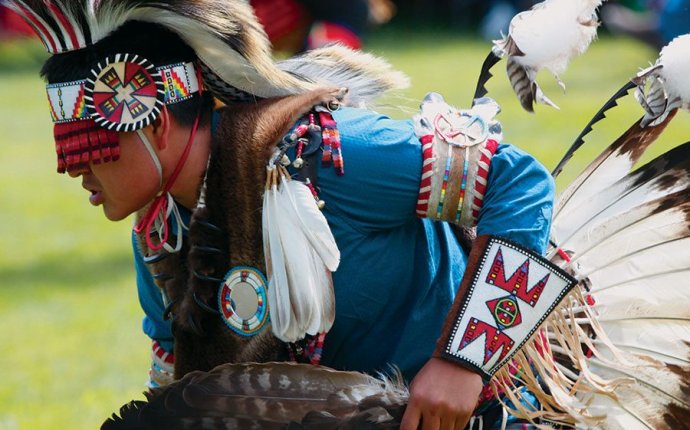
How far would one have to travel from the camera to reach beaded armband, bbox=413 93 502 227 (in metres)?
2.31

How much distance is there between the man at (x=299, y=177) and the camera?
2.27 meters

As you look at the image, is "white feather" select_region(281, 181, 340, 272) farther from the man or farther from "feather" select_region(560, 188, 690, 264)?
"feather" select_region(560, 188, 690, 264)

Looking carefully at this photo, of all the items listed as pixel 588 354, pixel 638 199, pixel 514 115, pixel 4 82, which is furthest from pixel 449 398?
pixel 4 82

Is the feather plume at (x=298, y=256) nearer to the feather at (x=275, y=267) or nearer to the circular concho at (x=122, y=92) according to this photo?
the feather at (x=275, y=267)

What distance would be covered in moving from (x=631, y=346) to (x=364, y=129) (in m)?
0.76

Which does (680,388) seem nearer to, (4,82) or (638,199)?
(638,199)

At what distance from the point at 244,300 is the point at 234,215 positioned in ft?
0.59

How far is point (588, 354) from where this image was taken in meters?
2.58

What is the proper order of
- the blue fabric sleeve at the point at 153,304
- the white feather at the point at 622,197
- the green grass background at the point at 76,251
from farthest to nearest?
the green grass background at the point at 76,251 < the blue fabric sleeve at the point at 153,304 < the white feather at the point at 622,197

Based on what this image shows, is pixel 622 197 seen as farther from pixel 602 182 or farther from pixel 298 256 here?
pixel 298 256

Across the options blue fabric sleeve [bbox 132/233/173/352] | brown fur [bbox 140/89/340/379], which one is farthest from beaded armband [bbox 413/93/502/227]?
blue fabric sleeve [bbox 132/233/173/352]

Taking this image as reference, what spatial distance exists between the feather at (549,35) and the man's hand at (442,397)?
26.2 inches

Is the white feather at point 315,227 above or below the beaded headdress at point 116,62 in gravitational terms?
below

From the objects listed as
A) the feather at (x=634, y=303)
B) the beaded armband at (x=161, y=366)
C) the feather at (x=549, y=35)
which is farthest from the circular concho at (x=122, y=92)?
the feather at (x=634, y=303)
